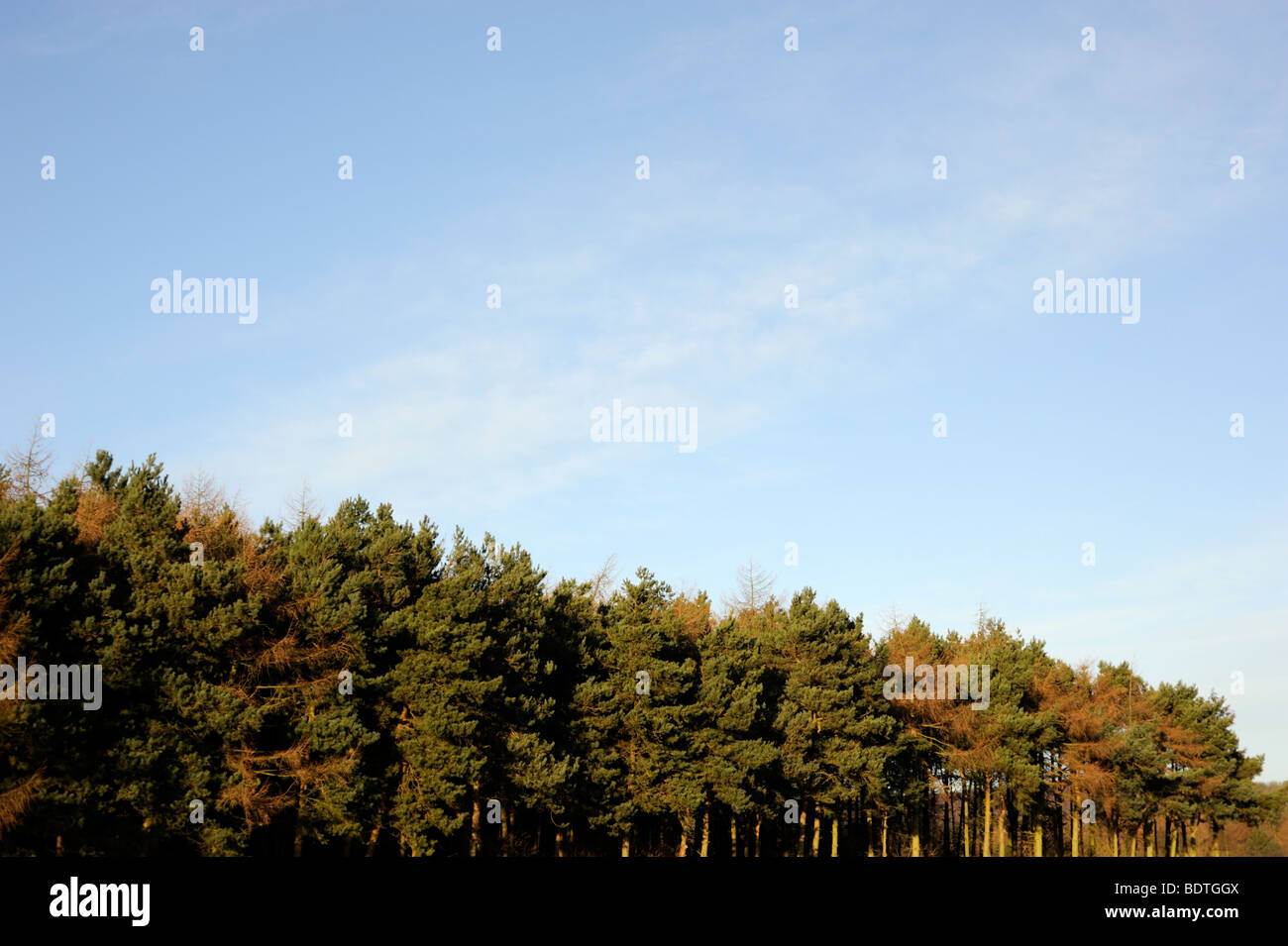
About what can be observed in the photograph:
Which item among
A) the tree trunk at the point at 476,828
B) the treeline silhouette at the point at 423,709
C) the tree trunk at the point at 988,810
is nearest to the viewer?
the treeline silhouette at the point at 423,709

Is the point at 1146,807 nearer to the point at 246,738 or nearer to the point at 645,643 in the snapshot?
the point at 645,643

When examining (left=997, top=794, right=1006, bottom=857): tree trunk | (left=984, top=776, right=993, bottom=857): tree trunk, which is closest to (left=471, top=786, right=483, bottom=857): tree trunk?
(left=984, top=776, right=993, bottom=857): tree trunk

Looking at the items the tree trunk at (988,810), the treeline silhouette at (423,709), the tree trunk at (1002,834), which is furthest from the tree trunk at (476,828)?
the tree trunk at (1002,834)

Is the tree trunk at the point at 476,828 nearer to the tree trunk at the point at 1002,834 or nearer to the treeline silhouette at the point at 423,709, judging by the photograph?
the treeline silhouette at the point at 423,709

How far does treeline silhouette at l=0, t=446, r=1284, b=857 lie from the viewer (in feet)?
113

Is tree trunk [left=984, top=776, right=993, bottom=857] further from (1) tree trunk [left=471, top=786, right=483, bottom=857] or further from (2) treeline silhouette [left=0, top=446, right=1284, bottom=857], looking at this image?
(1) tree trunk [left=471, top=786, right=483, bottom=857]

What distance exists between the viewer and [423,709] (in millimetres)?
43594

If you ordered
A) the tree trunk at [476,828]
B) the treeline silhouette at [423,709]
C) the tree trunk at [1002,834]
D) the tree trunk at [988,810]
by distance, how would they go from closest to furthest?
the treeline silhouette at [423,709] → the tree trunk at [476,828] → the tree trunk at [988,810] → the tree trunk at [1002,834]

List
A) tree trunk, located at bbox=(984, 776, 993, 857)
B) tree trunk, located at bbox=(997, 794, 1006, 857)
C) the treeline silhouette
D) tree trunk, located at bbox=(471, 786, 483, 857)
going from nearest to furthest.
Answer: the treeline silhouette
tree trunk, located at bbox=(471, 786, 483, 857)
tree trunk, located at bbox=(984, 776, 993, 857)
tree trunk, located at bbox=(997, 794, 1006, 857)

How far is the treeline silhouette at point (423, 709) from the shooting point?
113 ft

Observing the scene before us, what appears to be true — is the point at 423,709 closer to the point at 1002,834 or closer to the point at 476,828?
the point at 476,828
